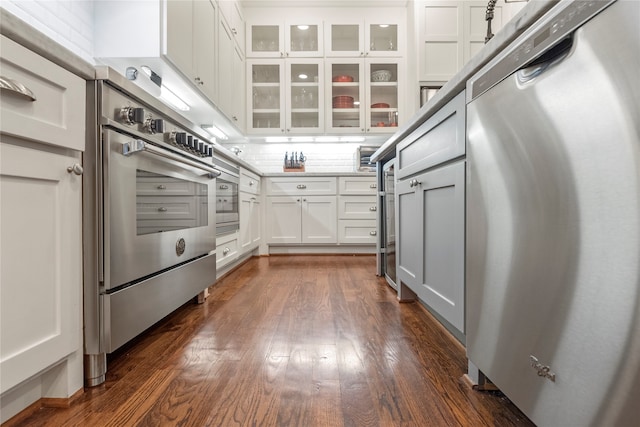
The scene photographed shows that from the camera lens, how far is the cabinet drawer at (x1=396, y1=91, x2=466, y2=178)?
989mm

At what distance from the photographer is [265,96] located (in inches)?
154

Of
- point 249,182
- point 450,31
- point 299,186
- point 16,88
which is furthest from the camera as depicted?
point 299,186

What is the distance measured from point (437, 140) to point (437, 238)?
1.15 ft

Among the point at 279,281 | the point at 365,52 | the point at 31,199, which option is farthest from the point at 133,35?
the point at 365,52

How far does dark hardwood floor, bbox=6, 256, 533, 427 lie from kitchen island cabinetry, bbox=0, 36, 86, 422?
0.14 meters

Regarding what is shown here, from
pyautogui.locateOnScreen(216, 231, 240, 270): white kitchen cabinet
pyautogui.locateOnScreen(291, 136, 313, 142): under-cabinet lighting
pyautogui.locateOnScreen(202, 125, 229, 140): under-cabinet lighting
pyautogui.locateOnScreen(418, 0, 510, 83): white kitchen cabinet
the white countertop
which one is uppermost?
pyautogui.locateOnScreen(418, 0, 510, 83): white kitchen cabinet

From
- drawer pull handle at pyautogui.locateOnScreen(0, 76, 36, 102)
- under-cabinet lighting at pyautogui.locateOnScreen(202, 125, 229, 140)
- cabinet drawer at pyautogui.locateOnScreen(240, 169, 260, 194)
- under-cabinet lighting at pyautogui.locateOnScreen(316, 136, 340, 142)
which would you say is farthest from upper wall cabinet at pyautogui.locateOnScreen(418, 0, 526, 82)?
drawer pull handle at pyautogui.locateOnScreen(0, 76, 36, 102)

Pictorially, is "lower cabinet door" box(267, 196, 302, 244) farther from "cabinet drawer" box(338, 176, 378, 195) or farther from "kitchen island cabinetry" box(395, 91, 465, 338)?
"kitchen island cabinetry" box(395, 91, 465, 338)

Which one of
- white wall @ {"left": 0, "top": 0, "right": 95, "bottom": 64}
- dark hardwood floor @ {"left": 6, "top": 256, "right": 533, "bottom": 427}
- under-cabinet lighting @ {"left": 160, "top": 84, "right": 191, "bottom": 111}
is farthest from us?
under-cabinet lighting @ {"left": 160, "top": 84, "right": 191, "bottom": 111}

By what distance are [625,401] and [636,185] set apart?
0.29 m

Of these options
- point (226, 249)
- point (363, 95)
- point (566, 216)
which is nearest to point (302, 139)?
point (363, 95)

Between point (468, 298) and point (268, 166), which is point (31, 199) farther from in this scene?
point (268, 166)

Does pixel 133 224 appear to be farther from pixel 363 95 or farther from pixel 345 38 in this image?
pixel 345 38

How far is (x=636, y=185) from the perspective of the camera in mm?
437
